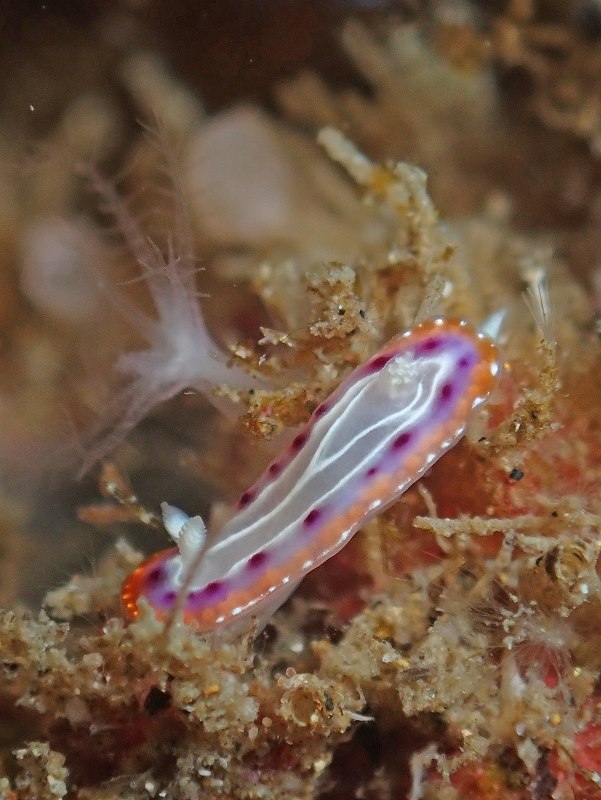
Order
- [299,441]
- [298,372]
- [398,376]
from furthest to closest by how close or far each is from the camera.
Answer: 1. [298,372]
2. [299,441]
3. [398,376]

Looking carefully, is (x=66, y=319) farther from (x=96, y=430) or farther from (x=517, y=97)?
(x=517, y=97)

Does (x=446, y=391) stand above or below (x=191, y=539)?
below

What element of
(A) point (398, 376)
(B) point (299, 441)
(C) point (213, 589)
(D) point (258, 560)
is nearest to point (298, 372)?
(B) point (299, 441)

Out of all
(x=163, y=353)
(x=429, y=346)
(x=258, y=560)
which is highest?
(x=163, y=353)

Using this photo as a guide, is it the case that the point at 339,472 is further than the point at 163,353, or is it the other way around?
the point at 163,353

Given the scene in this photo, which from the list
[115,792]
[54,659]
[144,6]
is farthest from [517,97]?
[115,792]

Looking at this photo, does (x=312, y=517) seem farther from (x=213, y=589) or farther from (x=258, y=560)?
(x=213, y=589)

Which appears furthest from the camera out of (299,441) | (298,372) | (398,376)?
(298,372)
